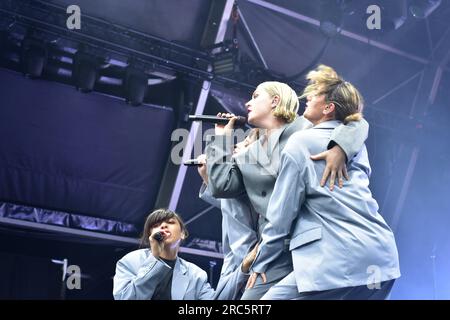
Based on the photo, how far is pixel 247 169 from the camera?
2.29 m

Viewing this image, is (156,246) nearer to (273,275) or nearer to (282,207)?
(273,275)

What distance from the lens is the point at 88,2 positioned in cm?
535

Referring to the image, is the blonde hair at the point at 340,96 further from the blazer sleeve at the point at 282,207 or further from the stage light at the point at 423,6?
the stage light at the point at 423,6

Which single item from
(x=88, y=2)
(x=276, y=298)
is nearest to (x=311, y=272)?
(x=276, y=298)

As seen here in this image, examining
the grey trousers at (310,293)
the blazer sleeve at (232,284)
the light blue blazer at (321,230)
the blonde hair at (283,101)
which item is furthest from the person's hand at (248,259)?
the blonde hair at (283,101)

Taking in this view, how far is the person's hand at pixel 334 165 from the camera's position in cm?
206

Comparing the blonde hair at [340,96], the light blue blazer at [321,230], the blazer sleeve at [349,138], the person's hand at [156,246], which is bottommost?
the person's hand at [156,246]

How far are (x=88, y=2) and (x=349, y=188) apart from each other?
13.0ft

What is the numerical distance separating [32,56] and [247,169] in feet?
11.0

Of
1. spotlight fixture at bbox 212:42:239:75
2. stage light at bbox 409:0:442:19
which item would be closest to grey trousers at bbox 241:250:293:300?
spotlight fixture at bbox 212:42:239:75

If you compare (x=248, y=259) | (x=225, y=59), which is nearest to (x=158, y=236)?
(x=248, y=259)

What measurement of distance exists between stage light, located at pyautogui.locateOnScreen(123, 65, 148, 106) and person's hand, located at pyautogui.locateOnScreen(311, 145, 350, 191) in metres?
3.56

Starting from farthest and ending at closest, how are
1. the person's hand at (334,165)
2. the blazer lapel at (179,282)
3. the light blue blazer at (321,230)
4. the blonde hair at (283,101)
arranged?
1. the blazer lapel at (179,282)
2. the blonde hair at (283,101)
3. the person's hand at (334,165)
4. the light blue blazer at (321,230)
